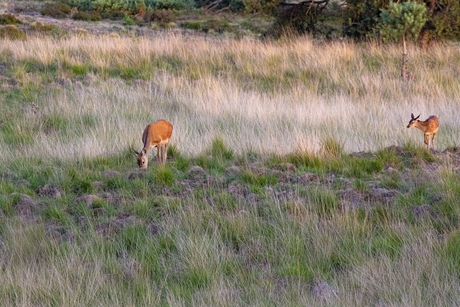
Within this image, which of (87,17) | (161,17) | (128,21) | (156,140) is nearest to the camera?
(156,140)

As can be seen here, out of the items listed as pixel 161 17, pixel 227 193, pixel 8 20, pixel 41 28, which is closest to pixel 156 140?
pixel 227 193

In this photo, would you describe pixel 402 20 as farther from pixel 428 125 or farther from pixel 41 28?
pixel 41 28

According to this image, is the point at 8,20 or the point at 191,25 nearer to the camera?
the point at 8,20

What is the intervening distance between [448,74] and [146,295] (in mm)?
11626

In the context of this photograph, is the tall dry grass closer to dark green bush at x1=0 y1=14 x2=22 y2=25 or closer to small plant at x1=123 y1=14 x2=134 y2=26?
dark green bush at x1=0 y1=14 x2=22 y2=25

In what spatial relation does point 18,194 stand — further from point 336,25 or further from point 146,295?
point 336,25

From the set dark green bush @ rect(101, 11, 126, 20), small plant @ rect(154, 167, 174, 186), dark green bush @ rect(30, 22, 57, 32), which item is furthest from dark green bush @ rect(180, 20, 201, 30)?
small plant @ rect(154, 167, 174, 186)

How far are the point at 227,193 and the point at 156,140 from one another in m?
1.37

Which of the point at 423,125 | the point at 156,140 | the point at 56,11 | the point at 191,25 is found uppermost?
the point at 56,11

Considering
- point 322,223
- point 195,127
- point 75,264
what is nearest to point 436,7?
point 195,127

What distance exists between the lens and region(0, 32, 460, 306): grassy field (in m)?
4.53

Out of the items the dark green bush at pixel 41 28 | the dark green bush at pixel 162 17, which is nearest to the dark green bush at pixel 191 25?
the dark green bush at pixel 162 17

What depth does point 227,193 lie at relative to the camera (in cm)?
646

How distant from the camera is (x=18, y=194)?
6480 millimetres
